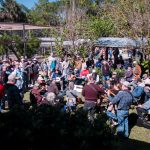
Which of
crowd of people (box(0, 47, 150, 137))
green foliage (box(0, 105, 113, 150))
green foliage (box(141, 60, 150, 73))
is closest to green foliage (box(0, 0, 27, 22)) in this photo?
crowd of people (box(0, 47, 150, 137))

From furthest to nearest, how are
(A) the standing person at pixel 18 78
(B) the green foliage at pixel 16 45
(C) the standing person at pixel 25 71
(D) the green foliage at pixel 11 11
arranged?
(D) the green foliage at pixel 11 11 < (B) the green foliage at pixel 16 45 < (C) the standing person at pixel 25 71 < (A) the standing person at pixel 18 78

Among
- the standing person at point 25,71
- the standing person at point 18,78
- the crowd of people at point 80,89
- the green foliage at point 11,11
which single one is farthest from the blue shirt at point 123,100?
the green foliage at point 11,11

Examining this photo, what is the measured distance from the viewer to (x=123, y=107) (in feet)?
35.1

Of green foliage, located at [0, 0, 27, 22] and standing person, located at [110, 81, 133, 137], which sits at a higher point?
Result: green foliage, located at [0, 0, 27, 22]

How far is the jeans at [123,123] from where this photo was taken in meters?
10.8

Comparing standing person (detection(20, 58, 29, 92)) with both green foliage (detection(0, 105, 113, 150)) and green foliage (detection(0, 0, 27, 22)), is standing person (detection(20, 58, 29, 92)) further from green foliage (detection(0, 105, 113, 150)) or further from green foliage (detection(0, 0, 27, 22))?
green foliage (detection(0, 0, 27, 22))

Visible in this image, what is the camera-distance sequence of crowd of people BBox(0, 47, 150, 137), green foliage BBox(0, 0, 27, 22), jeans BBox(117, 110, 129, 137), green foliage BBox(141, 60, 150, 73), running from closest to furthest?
jeans BBox(117, 110, 129, 137) → crowd of people BBox(0, 47, 150, 137) → green foliage BBox(141, 60, 150, 73) → green foliage BBox(0, 0, 27, 22)

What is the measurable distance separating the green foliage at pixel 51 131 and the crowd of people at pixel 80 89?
1.37ft

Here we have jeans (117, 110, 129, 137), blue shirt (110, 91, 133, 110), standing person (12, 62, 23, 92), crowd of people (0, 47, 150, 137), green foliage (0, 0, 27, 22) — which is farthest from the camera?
green foliage (0, 0, 27, 22)

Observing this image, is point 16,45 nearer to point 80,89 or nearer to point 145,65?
point 145,65

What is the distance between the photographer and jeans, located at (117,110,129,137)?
35.6 feet

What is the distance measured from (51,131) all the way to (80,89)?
1177 centimetres

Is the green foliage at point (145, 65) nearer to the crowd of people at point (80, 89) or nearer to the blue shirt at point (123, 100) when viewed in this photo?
the crowd of people at point (80, 89)

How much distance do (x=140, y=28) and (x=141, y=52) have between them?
1.54 m
